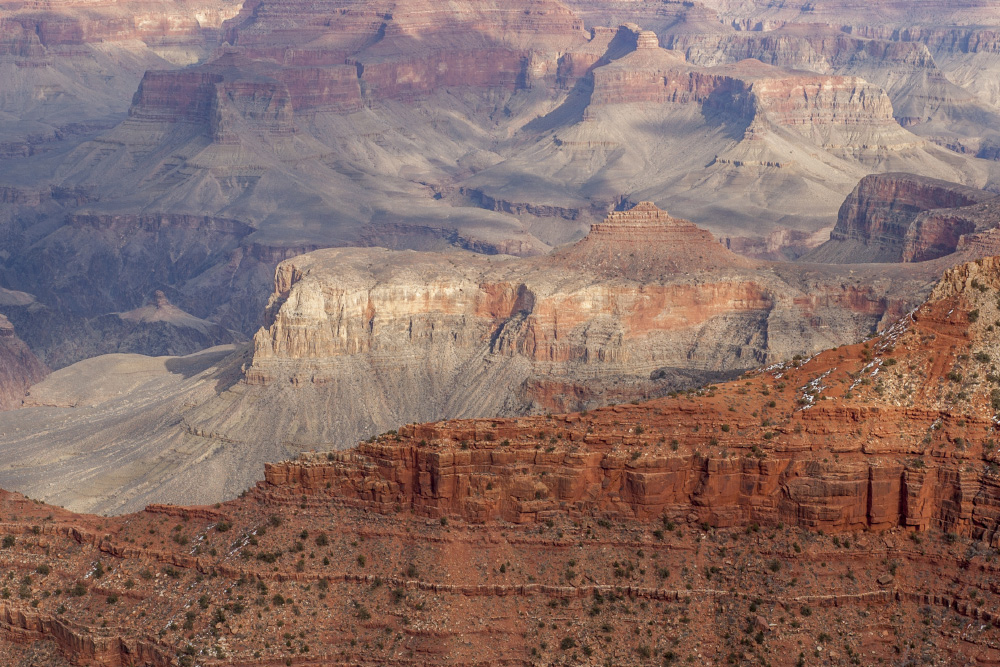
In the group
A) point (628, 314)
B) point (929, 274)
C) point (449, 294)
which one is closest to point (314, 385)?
point (449, 294)

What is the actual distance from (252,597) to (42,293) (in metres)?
159

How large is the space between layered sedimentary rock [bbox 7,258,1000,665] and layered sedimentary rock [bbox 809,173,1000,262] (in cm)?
7855

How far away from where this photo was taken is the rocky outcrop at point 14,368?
132 metres

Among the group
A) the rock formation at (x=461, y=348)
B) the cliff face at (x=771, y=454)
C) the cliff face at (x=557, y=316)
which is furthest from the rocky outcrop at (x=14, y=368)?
the cliff face at (x=771, y=454)

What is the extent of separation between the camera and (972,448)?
43.8 metres

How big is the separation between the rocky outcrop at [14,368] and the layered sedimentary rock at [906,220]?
238ft

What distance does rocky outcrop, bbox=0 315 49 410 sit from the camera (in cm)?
13225

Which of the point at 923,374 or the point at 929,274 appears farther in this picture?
the point at 929,274

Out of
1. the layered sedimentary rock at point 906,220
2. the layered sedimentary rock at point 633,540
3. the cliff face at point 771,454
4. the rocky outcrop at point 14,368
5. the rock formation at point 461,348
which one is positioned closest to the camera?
the layered sedimentary rock at point 633,540

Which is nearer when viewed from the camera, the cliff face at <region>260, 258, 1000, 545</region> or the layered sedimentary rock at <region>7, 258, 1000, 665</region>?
the layered sedimentary rock at <region>7, 258, 1000, 665</region>

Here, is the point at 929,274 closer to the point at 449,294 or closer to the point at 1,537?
the point at 449,294

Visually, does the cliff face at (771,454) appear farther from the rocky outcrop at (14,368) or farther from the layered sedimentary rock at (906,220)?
the rocky outcrop at (14,368)

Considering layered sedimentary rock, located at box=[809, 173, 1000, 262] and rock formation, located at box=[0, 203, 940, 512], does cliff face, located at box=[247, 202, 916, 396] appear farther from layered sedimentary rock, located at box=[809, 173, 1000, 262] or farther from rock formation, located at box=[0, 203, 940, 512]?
layered sedimentary rock, located at box=[809, 173, 1000, 262]

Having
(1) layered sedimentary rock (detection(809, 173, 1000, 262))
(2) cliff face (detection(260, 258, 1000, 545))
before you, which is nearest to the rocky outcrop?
(1) layered sedimentary rock (detection(809, 173, 1000, 262))
